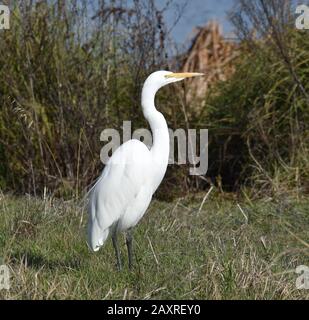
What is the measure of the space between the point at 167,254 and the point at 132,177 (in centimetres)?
54

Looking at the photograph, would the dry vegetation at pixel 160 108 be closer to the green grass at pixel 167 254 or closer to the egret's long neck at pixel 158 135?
the green grass at pixel 167 254

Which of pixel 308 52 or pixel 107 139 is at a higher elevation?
pixel 308 52

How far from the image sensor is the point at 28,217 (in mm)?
5898

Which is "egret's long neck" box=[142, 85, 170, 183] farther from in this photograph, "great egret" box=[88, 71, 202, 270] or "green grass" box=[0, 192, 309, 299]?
"green grass" box=[0, 192, 309, 299]

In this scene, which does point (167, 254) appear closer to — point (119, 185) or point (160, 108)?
point (119, 185)

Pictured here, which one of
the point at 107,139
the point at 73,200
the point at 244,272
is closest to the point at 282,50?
the point at 107,139

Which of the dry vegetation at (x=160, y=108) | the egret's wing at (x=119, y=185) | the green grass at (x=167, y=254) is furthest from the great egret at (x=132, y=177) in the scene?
the dry vegetation at (x=160, y=108)

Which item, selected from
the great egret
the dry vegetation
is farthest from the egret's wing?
the dry vegetation

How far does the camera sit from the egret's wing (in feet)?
16.8

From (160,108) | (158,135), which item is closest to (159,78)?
A: (158,135)

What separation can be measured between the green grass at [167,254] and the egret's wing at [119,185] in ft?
0.90

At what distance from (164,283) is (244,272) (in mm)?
428

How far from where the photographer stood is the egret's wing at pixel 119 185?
513 centimetres

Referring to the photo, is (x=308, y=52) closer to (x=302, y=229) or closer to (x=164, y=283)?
(x=302, y=229)
